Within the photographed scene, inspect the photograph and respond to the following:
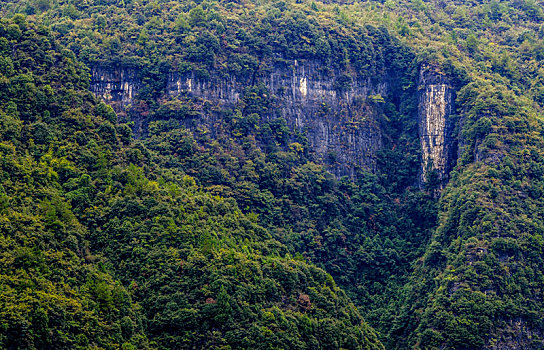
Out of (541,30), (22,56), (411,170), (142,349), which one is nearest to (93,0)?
(22,56)

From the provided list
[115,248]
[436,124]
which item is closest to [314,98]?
[436,124]

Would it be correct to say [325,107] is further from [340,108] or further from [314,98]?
[340,108]

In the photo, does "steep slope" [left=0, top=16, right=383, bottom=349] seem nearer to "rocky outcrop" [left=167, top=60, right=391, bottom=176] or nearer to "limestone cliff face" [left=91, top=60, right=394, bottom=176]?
"limestone cliff face" [left=91, top=60, right=394, bottom=176]

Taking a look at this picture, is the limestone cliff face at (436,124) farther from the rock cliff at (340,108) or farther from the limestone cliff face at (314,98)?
the limestone cliff face at (314,98)

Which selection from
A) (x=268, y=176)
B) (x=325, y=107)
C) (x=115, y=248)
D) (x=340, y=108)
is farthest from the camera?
(x=340, y=108)

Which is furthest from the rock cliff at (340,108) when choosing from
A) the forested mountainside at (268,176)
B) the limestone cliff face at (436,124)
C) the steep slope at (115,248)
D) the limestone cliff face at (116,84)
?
the steep slope at (115,248)

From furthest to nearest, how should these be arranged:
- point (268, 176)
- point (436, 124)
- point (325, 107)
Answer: point (436, 124) → point (325, 107) → point (268, 176)
